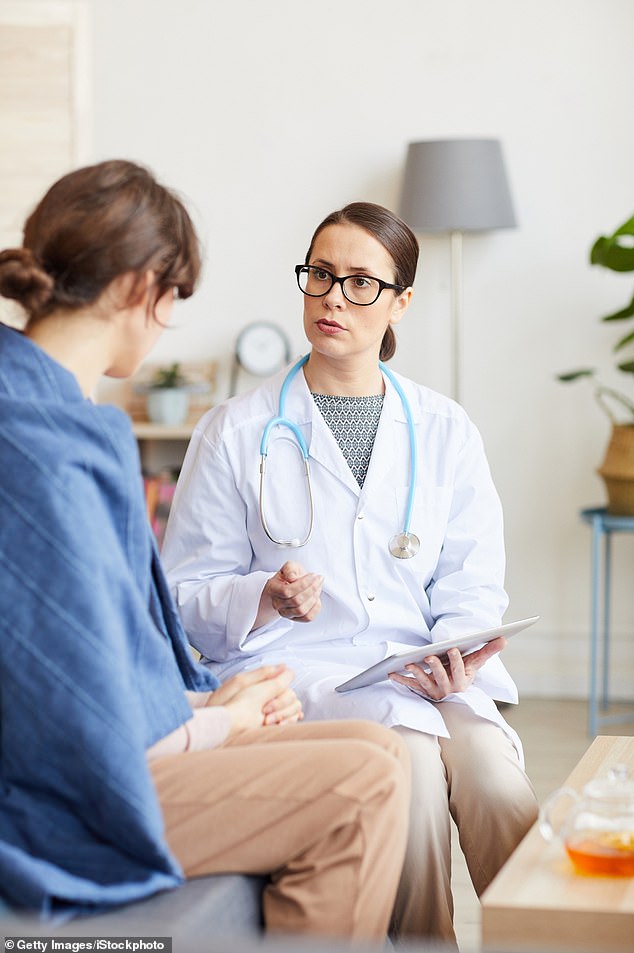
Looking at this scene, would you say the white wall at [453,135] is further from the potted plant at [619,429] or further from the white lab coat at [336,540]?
the white lab coat at [336,540]

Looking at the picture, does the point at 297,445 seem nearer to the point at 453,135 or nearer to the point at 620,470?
the point at 620,470

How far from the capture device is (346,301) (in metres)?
2.14

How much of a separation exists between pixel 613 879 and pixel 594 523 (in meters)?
2.34

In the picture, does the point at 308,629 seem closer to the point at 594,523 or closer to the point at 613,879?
the point at 613,879

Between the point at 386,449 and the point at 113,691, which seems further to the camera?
the point at 386,449

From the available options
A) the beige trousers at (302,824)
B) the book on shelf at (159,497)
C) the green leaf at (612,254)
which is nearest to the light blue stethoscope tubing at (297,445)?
the beige trousers at (302,824)

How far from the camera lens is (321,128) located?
417 centimetres

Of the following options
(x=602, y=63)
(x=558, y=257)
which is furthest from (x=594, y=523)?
(x=602, y=63)

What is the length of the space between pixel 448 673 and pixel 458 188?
2.26 m

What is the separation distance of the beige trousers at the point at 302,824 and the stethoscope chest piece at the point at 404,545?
0.69m

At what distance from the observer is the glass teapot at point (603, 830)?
4.60ft

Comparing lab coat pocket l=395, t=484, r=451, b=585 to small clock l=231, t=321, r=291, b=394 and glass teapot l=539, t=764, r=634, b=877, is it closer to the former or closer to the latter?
glass teapot l=539, t=764, r=634, b=877

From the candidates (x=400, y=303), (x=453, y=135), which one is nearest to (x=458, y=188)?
(x=453, y=135)

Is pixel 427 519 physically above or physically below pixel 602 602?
above
